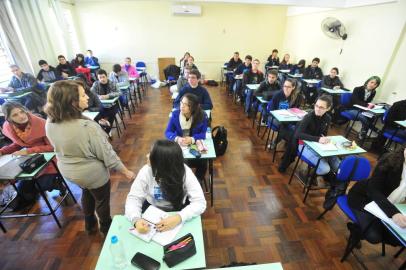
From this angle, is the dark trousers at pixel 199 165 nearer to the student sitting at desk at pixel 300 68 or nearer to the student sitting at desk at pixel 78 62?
the student sitting at desk at pixel 300 68

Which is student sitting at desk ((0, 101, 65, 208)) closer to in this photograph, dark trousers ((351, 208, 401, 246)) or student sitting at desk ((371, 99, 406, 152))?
dark trousers ((351, 208, 401, 246))

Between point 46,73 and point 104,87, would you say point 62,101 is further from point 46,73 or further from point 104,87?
point 46,73

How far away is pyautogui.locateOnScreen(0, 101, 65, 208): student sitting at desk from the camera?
2.14 meters

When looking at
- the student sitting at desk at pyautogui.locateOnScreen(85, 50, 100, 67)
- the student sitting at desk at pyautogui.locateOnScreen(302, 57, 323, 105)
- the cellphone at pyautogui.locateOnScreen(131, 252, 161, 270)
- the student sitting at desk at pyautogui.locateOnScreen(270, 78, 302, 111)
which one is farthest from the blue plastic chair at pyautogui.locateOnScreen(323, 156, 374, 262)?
the student sitting at desk at pyautogui.locateOnScreen(85, 50, 100, 67)

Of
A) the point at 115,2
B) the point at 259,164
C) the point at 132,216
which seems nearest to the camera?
the point at 132,216

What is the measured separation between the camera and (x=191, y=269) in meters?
1.08

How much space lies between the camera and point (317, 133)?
2758 mm

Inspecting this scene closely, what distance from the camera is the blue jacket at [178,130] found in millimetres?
2428

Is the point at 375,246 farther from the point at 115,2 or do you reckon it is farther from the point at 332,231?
the point at 115,2

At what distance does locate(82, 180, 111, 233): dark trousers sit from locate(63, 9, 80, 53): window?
288 inches

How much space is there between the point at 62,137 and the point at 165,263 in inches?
44.1

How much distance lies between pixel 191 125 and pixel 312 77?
5.48 metres

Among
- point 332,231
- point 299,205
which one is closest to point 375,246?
point 332,231

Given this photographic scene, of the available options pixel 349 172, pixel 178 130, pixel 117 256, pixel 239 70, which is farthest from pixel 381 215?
pixel 239 70
